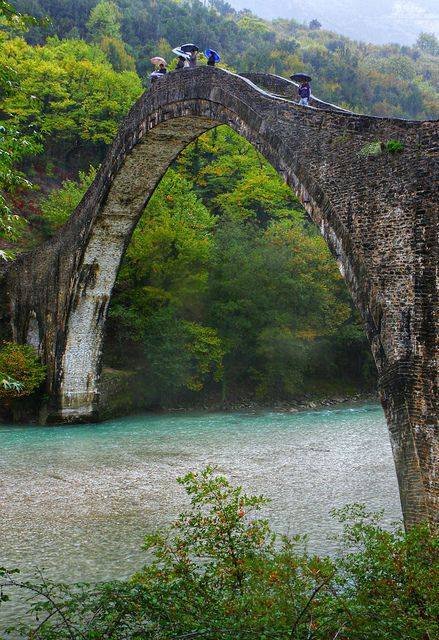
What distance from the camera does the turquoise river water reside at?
382 inches

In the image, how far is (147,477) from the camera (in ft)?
47.3

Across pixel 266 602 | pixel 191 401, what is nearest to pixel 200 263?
pixel 191 401

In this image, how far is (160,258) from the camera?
2617 centimetres

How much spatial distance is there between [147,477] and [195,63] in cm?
981

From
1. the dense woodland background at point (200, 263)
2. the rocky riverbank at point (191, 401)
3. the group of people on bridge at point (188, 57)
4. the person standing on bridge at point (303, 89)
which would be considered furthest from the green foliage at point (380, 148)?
the rocky riverbank at point (191, 401)

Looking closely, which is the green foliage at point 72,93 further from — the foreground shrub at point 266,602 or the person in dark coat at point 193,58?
the foreground shrub at point 266,602

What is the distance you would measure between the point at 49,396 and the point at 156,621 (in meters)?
19.2

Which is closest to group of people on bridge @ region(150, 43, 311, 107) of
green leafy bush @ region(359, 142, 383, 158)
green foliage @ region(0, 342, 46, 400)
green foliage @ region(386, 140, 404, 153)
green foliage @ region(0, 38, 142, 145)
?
green leafy bush @ region(359, 142, 383, 158)

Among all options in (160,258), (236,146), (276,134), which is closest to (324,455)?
(276,134)

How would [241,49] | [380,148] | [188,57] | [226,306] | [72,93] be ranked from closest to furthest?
[380,148] < [188,57] < [226,306] < [72,93] < [241,49]

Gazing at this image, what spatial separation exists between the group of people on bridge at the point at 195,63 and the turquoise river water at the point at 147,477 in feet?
24.6

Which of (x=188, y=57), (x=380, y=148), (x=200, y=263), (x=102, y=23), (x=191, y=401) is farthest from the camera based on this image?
(x=102, y=23)

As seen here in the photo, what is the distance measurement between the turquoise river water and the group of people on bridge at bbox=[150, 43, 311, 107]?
24.6 feet

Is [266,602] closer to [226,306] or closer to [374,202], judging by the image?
[374,202]
